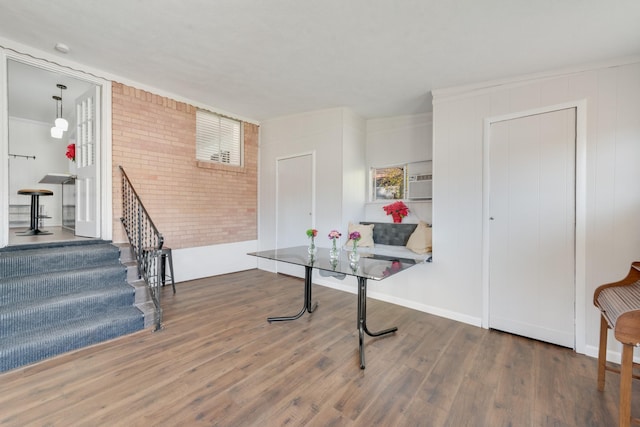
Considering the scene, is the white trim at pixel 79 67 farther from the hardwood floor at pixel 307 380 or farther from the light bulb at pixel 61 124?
the hardwood floor at pixel 307 380

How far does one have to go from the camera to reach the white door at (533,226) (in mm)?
2650

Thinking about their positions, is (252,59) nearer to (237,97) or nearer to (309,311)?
(237,97)

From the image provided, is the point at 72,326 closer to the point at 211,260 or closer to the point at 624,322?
the point at 211,260

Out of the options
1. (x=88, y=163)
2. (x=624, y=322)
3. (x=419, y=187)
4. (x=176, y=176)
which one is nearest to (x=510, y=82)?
(x=419, y=187)

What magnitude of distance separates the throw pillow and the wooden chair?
5.57 ft

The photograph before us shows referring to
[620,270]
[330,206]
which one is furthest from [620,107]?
[330,206]

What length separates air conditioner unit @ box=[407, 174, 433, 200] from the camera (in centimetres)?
415

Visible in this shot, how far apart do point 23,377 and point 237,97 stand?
3.74 meters

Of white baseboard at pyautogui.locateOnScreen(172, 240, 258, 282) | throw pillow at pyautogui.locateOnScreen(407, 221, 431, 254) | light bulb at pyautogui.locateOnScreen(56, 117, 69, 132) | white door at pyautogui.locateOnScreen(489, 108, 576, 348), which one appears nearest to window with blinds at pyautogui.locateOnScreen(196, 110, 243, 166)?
white baseboard at pyautogui.locateOnScreen(172, 240, 258, 282)

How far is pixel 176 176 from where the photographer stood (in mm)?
4344

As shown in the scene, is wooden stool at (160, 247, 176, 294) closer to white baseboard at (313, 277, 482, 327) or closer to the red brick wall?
the red brick wall

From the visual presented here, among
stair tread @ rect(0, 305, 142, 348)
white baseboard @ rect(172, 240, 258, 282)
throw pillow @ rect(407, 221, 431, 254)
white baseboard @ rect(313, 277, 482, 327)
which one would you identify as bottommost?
white baseboard @ rect(313, 277, 482, 327)

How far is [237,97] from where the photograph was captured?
4.11 metres

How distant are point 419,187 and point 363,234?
1.12 metres
